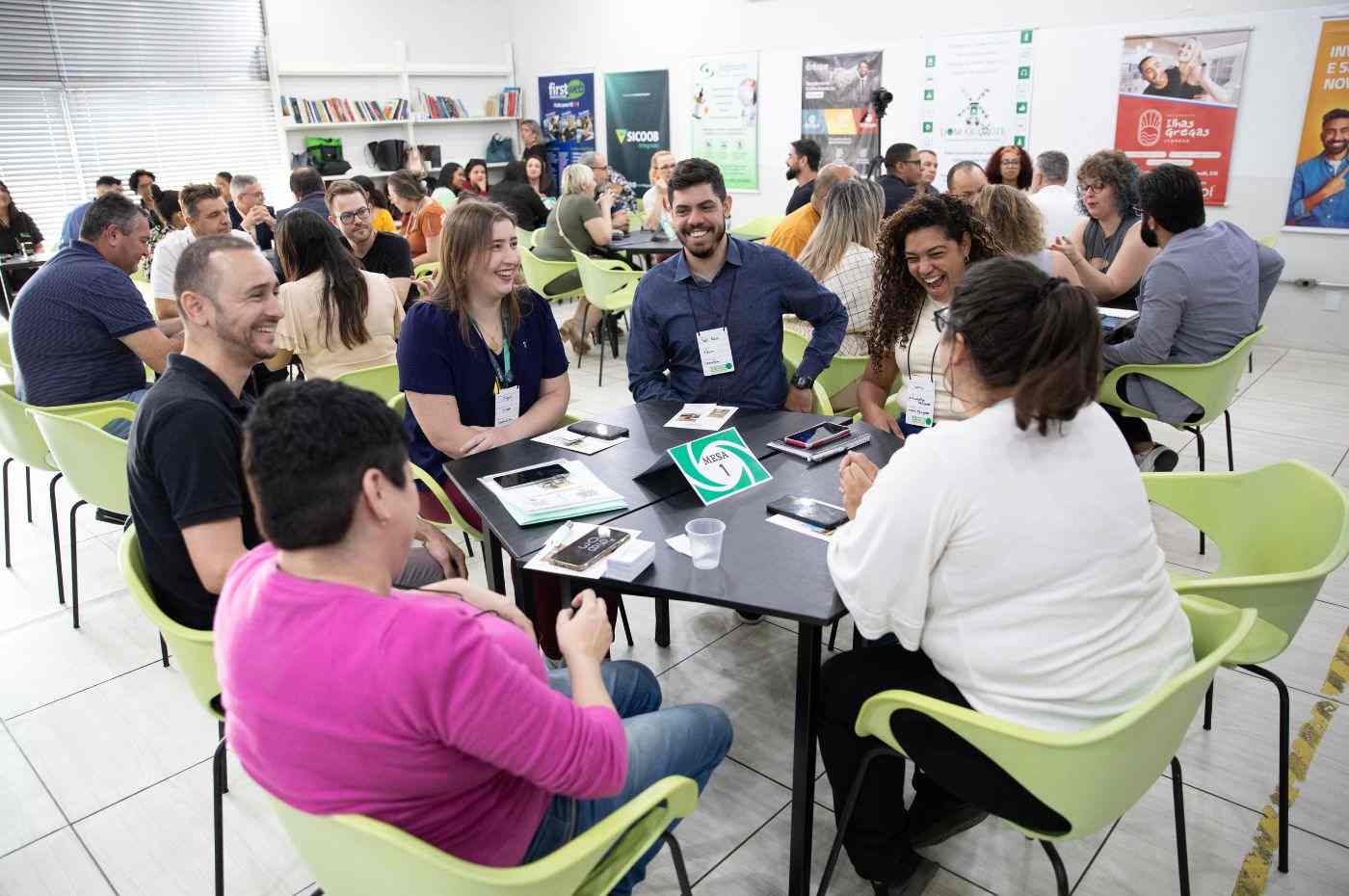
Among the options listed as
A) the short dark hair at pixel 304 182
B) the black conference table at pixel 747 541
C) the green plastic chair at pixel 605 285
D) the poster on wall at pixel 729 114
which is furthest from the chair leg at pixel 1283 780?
the poster on wall at pixel 729 114

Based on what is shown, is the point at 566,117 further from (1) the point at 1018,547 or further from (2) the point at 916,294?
(1) the point at 1018,547

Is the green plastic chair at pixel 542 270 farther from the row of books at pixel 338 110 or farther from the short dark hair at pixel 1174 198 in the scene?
the row of books at pixel 338 110

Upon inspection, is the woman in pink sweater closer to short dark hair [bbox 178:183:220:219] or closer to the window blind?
short dark hair [bbox 178:183:220:219]

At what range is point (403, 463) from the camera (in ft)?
4.08

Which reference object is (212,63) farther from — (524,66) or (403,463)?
(403,463)

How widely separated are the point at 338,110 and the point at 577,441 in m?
8.62

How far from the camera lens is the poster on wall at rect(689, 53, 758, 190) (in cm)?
873

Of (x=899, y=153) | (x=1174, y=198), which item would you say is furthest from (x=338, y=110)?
(x=1174, y=198)

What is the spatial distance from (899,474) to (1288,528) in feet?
3.71

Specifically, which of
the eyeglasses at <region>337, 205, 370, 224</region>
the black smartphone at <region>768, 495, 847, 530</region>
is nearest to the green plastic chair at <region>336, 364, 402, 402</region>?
the eyeglasses at <region>337, 205, 370, 224</region>

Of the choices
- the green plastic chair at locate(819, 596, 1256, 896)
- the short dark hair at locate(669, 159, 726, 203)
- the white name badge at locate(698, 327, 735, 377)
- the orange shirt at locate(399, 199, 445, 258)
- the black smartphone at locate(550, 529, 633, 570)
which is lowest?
the green plastic chair at locate(819, 596, 1256, 896)

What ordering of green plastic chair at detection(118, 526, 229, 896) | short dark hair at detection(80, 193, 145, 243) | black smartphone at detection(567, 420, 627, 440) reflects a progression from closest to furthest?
green plastic chair at detection(118, 526, 229, 896), black smartphone at detection(567, 420, 627, 440), short dark hair at detection(80, 193, 145, 243)

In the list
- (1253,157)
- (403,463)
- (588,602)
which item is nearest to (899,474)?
(588,602)

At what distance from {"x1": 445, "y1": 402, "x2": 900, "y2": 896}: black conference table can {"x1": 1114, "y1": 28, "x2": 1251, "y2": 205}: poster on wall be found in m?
5.29
